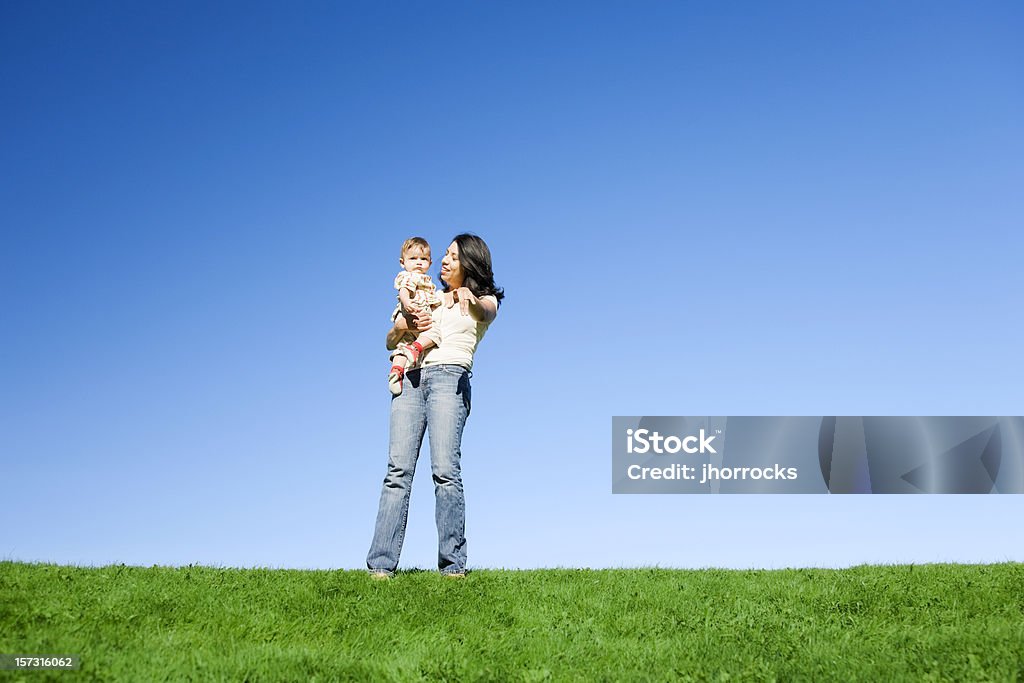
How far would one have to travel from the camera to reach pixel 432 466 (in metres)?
10.0

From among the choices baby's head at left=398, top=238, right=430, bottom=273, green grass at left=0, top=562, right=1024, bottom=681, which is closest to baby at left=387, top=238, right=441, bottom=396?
baby's head at left=398, top=238, right=430, bottom=273

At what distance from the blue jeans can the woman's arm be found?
0.49m

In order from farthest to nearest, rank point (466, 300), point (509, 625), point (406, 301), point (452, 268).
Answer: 1. point (452, 268)
2. point (466, 300)
3. point (406, 301)
4. point (509, 625)

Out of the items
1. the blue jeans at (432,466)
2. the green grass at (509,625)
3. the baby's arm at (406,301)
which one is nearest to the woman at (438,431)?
the blue jeans at (432,466)

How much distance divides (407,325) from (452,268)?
910 mm

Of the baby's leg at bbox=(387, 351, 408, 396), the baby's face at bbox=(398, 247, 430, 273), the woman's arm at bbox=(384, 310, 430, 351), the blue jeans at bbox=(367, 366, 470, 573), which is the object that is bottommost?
the blue jeans at bbox=(367, 366, 470, 573)

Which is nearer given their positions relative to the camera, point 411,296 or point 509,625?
point 509,625

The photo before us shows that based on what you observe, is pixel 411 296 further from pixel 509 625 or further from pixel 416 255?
pixel 509 625

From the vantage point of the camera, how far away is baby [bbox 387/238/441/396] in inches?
392

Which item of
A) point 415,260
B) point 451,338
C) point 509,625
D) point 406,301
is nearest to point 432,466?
point 451,338

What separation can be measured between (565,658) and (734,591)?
3.00m

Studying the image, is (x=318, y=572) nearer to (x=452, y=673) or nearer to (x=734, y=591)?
(x=452, y=673)

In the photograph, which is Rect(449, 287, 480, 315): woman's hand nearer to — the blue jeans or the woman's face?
the woman's face

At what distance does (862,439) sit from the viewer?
16.4m
